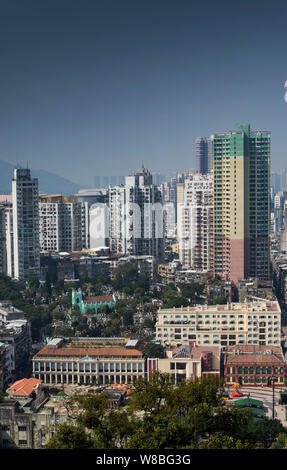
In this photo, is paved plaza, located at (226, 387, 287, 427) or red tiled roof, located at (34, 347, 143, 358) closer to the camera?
paved plaza, located at (226, 387, 287, 427)

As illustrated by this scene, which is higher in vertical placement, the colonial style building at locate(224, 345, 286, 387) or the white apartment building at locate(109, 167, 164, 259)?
the white apartment building at locate(109, 167, 164, 259)

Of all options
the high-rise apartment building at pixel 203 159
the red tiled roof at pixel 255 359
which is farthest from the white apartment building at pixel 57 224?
the red tiled roof at pixel 255 359

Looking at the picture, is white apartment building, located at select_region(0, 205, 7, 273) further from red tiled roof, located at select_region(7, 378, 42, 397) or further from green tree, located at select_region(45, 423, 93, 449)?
green tree, located at select_region(45, 423, 93, 449)

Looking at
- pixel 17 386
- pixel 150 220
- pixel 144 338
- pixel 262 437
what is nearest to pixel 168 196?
pixel 150 220

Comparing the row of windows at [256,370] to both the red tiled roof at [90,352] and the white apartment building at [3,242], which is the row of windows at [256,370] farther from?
the white apartment building at [3,242]

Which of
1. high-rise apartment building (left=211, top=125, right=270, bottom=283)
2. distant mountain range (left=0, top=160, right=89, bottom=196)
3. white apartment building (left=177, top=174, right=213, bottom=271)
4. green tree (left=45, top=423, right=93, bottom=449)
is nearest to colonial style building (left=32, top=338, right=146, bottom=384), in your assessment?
distant mountain range (left=0, top=160, right=89, bottom=196)

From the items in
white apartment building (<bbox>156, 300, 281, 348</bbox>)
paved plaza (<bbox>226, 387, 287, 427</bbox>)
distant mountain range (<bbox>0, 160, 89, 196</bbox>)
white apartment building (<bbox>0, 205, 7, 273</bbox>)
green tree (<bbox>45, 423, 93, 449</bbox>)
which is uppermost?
distant mountain range (<bbox>0, 160, 89, 196</bbox>)
